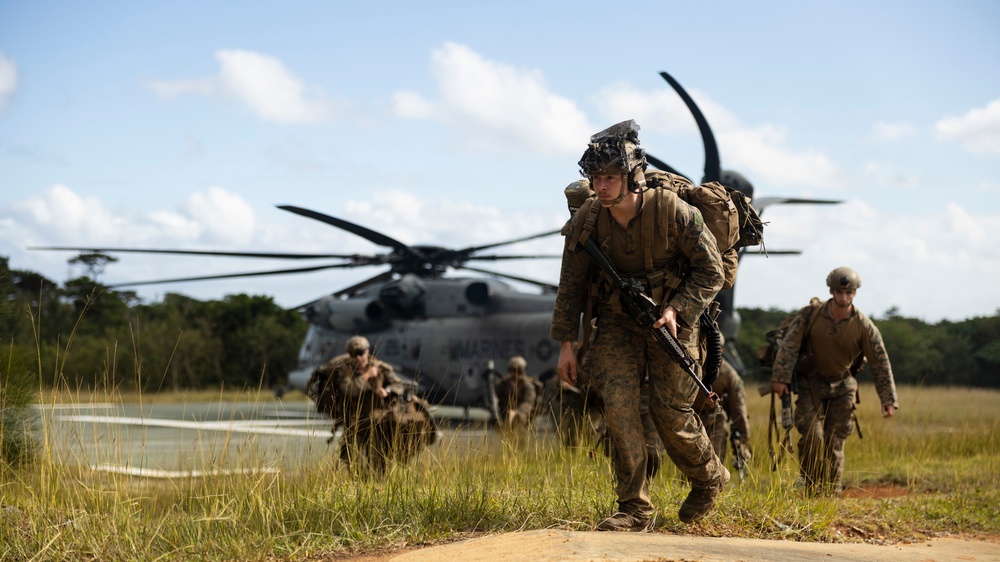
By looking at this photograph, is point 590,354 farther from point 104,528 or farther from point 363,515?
point 104,528

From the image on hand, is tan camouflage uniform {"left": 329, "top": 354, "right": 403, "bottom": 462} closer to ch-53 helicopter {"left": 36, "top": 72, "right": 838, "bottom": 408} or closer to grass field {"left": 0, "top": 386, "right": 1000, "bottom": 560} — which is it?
grass field {"left": 0, "top": 386, "right": 1000, "bottom": 560}

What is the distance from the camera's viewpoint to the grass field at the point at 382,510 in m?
4.03

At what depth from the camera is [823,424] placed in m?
6.85

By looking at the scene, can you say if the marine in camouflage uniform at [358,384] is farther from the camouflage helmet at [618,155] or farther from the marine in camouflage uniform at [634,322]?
the camouflage helmet at [618,155]

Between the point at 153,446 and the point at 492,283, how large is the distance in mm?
5809

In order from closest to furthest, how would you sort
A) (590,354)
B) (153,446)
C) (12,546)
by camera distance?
(12,546) < (590,354) < (153,446)

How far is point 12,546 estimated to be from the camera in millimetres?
4016

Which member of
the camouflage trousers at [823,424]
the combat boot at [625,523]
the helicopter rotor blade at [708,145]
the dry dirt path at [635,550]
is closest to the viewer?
the dry dirt path at [635,550]

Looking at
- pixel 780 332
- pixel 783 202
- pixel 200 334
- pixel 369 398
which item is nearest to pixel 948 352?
pixel 783 202

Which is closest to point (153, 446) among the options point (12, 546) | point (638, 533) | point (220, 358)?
point (12, 546)

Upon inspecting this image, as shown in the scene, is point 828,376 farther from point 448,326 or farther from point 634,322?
point 448,326

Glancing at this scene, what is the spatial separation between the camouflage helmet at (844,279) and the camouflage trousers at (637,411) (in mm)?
2586

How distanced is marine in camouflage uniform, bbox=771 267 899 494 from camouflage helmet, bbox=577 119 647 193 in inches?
112

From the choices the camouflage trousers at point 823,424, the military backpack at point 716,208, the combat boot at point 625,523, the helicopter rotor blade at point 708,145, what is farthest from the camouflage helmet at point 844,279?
the helicopter rotor blade at point 708,145
